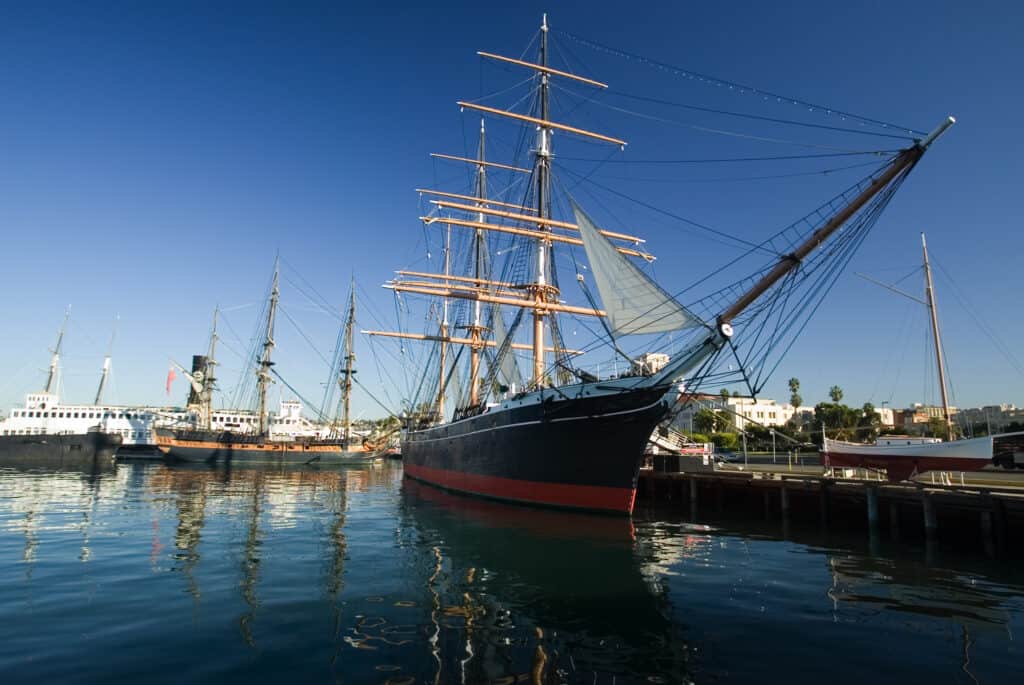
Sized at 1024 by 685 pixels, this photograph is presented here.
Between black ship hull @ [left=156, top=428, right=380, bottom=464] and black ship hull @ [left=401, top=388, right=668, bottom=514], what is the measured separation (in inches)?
1480

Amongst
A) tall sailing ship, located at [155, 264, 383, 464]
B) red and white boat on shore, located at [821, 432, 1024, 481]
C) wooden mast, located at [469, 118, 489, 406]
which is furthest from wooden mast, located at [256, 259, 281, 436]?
red and white boat on shore, located at [821, 432, 1024, 481]

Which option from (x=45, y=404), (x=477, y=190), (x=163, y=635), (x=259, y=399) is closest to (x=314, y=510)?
(x=163, y=635)

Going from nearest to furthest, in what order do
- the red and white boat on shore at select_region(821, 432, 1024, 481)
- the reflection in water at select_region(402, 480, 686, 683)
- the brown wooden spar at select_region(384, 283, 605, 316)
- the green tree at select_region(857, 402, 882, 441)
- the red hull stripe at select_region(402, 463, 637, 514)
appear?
the reflection in water at select_region(402, 480, 686, 683)
the red and white boat on shore at select_region(821, 432, 1024, 481)
the red hull stripe at select_region(402, 463, 637, 514)
the brown wooden spar at select_region(384, 283, 605, 316)
the green tree at select_region(857, 402, 882, 441)

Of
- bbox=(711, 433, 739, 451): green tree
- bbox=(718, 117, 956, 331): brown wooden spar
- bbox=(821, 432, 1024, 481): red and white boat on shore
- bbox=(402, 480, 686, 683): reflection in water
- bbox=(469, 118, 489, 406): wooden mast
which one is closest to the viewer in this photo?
bbox=(402, 480, 686, 683): reflection in water

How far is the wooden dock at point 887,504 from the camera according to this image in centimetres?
1425

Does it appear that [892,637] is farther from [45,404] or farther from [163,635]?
[45,404]

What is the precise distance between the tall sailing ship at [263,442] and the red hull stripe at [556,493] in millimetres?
36194

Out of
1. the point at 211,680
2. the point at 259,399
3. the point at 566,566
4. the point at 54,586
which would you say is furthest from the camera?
the point at 259,399

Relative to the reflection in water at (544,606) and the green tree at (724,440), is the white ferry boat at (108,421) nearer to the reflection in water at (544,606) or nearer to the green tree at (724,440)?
the green tree at (724,440)

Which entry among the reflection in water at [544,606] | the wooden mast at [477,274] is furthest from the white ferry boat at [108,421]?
the reflection in water at [544,606]

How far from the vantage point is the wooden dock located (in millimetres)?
14250

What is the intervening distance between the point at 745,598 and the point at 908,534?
Result: 10.2 metres

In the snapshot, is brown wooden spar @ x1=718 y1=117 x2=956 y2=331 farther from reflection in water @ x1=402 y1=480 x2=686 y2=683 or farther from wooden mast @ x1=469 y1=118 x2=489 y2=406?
wooden mast @ x1=469 y1=118 x2=489 y2=406

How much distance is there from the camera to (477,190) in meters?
47.3
